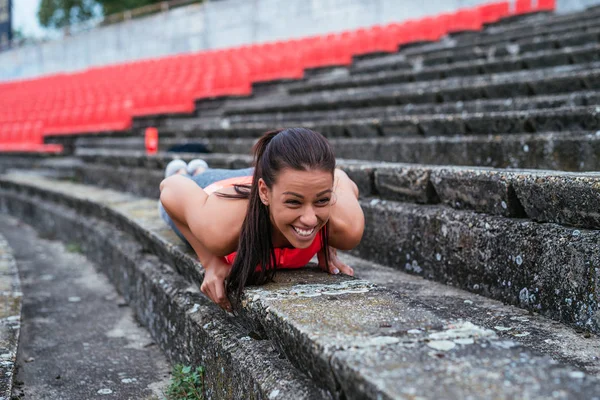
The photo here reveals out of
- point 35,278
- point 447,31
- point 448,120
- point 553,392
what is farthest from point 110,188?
point 447,31

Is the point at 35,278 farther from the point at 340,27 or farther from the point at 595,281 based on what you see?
the point at 340,27

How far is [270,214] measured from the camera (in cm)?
206

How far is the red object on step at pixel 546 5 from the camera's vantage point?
11.0 metres

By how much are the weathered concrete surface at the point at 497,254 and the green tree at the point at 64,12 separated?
36.8m

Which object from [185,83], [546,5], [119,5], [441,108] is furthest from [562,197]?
[119,5]

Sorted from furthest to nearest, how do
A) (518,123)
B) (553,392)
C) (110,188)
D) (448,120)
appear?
(110,188) < (448,120) < (518,123) < (553,392)

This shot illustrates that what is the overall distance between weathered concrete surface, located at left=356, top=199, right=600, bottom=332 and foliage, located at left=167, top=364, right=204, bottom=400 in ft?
3.41

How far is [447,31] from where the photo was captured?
10227 mm

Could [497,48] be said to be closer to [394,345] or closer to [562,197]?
[562,197]

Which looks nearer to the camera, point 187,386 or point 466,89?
point 187,386

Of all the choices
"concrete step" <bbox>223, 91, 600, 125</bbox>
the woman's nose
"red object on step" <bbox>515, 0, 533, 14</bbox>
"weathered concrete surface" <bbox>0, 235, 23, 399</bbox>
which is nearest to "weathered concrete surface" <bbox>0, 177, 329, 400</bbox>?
the woman's nose

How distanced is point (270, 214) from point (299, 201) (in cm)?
18

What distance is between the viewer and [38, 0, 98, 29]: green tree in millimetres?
36625

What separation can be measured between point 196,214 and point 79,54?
22.0 meters
